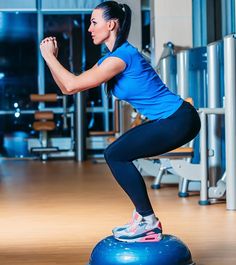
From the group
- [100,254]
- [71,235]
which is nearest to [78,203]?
[71,235]

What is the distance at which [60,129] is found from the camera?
11711mm

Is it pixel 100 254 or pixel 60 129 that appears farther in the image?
pixel 60 129

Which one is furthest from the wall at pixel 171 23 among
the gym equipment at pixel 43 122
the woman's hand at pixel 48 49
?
the woman's hand at pixel 48 49

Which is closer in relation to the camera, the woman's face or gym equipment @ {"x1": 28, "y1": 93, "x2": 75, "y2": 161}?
the woman's face

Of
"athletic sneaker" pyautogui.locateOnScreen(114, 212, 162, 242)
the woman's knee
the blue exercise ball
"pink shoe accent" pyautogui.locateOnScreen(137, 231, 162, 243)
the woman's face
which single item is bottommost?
the blue exercise ball

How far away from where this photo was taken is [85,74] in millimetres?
2752

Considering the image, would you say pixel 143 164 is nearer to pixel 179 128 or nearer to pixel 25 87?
pixel 179 128

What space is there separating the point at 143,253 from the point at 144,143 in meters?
0.47

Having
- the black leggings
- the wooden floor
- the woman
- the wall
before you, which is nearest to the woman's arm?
the woman

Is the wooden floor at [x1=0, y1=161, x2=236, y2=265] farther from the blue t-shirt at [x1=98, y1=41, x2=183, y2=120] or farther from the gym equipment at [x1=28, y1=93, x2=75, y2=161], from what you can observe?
the gym equipment at [x1=28, y1=93, x2=75, y2=161]

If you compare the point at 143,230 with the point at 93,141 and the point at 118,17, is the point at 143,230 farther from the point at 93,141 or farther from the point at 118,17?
the point at 93,141

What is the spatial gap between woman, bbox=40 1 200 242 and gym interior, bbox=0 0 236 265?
1.69ft

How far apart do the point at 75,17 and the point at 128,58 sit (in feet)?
30.4

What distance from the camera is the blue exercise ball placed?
108 inches
